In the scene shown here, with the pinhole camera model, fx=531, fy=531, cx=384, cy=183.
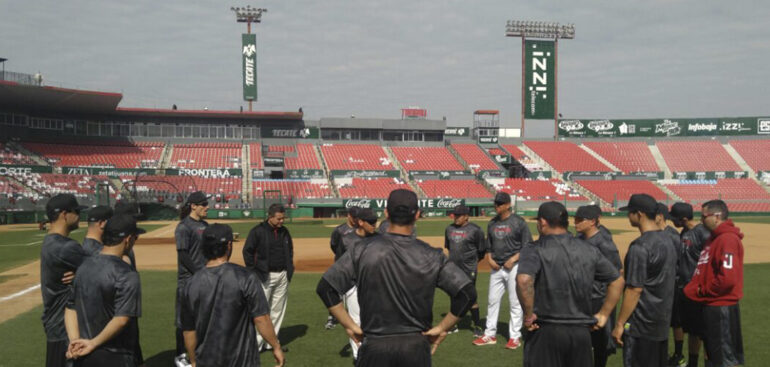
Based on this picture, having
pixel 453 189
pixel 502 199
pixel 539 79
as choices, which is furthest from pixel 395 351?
pixel 539 79

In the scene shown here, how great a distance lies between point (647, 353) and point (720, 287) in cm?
126

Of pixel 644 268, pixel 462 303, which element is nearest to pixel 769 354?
pixel 644 268

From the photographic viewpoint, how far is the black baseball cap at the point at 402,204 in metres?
4.32

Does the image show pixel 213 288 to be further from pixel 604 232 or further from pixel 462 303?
pixel 604 232

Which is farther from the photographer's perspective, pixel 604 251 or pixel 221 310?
pixel 604 251

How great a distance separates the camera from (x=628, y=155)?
73.8 meters

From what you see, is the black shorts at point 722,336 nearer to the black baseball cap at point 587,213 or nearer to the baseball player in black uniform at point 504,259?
the black baseball cap at point 587,213

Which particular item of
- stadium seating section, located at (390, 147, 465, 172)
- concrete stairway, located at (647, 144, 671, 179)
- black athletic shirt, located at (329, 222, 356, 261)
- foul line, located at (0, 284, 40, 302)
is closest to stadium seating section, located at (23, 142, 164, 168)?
stadium seating section, located at (390, 147, 465, 172)

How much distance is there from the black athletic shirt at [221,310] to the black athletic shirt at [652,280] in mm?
3989

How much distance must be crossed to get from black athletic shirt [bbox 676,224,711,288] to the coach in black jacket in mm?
6425

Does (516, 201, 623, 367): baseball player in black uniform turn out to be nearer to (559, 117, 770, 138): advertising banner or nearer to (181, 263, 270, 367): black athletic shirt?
(181, 263, 270, 367): black athletic shirt

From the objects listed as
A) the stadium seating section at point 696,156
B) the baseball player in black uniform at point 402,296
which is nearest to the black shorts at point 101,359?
the baseball player in black uniform at point 402,296

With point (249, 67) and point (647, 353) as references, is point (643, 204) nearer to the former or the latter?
point (647, 353)

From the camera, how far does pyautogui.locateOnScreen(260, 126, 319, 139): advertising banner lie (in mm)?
69281
